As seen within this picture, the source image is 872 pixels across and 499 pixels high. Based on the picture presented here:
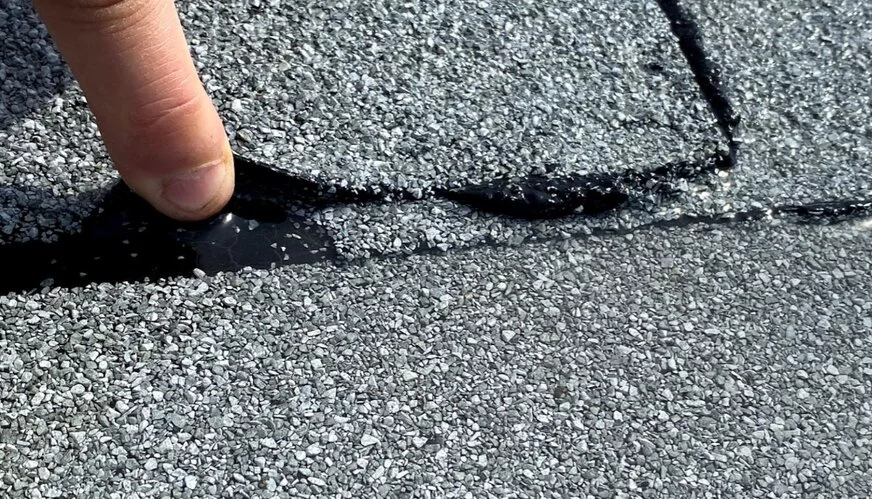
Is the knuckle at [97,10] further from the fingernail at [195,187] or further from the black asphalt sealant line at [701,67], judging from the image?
the black asphalt sealant line at [701,67]

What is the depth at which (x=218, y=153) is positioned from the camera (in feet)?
4.20

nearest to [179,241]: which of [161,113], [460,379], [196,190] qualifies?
[196,190]

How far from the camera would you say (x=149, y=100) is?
1.21 meters

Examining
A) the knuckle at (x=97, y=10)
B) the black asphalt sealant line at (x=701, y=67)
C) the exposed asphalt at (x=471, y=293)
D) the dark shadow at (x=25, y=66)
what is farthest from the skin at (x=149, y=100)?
the black asphalt sealant line at (x=701, y=67)

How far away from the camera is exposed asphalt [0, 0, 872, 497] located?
1.13m

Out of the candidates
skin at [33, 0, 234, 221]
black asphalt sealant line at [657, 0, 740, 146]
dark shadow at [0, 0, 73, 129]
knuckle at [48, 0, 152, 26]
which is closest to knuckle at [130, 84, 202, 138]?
skin at [33, 0, 234, 221]

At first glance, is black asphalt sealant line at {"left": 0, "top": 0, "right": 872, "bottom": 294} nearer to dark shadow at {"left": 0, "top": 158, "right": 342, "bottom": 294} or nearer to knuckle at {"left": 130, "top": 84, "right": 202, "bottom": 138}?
dark shadow at {"left": 0, "top": 158, "right": 342, "bottom": 294}

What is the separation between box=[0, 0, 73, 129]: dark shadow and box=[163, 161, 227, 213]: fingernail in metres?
0.28

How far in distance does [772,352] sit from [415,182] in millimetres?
548

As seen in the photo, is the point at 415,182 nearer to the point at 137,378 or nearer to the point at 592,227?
the point at 592,227

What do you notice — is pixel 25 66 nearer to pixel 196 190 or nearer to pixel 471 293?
pixel 196 190

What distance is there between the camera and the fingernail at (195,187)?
1274 millimetres

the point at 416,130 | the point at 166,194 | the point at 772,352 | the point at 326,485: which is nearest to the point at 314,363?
the point at 326,485

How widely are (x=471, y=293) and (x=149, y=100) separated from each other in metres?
0.49
